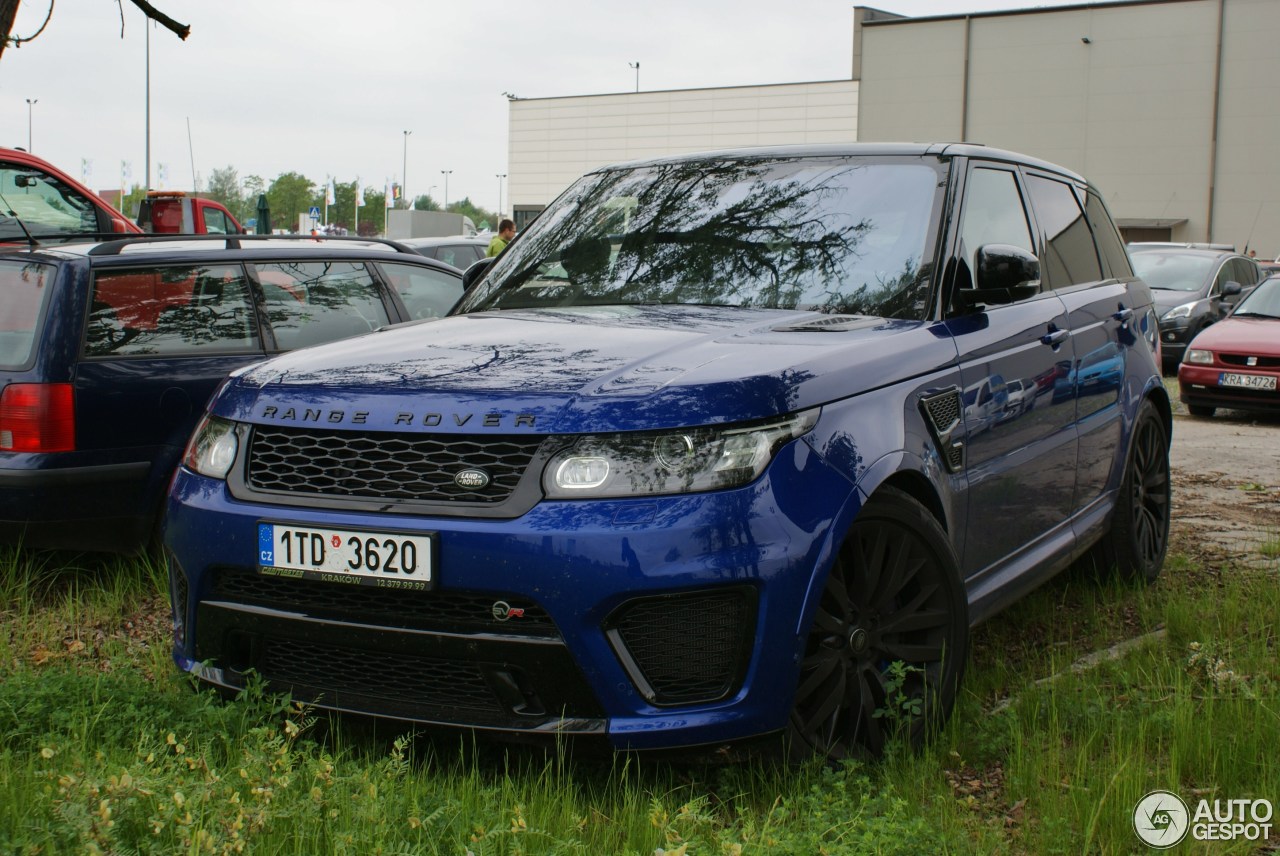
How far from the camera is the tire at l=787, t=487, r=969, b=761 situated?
328 cm

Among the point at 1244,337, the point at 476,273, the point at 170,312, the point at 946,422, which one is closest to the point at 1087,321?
the point at 946,422

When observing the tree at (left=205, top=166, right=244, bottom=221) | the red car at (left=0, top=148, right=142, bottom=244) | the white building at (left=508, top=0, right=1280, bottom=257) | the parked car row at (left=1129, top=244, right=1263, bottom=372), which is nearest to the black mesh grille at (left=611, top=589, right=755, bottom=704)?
the red car at (left=0, top=148, right=142, bottom=244)

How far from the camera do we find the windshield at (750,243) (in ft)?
13.3

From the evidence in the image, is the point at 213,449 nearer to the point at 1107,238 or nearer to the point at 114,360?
the point at 114,360

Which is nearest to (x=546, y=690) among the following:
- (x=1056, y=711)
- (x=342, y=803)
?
(x=342, y=803)

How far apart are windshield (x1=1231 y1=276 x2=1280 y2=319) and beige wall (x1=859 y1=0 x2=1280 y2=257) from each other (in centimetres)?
3355

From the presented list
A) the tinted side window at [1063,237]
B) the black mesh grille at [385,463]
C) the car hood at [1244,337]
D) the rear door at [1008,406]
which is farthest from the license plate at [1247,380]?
the black mesh grille at [385,463]

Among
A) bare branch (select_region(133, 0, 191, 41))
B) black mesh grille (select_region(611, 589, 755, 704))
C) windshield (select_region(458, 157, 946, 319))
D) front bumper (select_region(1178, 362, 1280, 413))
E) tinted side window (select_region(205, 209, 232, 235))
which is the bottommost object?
front bumper (select_region(1178, 362, 1280, 413))

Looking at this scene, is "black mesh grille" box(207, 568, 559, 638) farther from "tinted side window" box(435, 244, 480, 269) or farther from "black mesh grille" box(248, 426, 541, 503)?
"tinted side window" box(435, 244, 480, 269)

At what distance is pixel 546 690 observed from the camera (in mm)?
3041

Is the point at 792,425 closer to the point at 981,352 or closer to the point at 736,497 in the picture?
the point at 736,497

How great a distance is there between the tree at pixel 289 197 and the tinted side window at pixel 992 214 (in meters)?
113

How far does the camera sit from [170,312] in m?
5.67

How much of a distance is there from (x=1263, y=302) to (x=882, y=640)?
12.3 m
